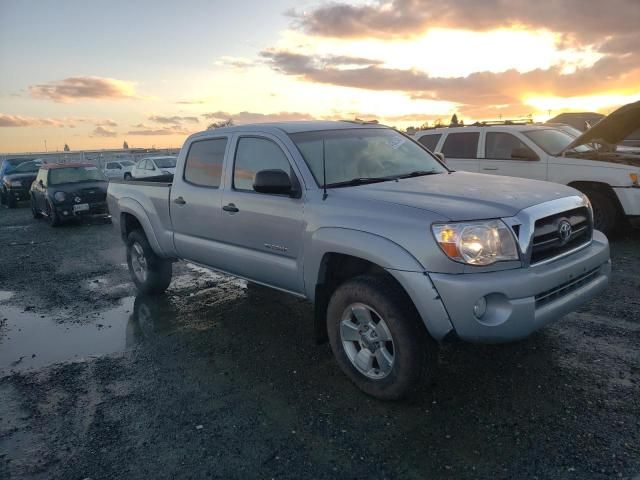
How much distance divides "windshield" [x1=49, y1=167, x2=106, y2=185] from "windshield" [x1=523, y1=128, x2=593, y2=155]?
36.0 feet

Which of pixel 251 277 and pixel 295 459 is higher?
pixel 251 277

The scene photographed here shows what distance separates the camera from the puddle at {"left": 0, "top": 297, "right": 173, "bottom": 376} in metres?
4.68

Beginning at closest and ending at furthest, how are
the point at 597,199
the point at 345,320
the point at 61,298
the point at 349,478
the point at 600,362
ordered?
the point at 349,478 → the point at 345,320 → the point at 600,362 → the point at 61,298 → the point at 597,199

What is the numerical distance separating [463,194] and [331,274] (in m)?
1.13

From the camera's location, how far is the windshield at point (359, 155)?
160 inches

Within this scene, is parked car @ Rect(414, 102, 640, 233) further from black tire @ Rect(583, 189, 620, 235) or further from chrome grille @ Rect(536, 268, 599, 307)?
chrome grille @ Rect(536, 268, 599, 307)

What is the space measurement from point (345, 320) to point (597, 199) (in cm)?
620

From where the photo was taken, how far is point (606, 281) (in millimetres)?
3756

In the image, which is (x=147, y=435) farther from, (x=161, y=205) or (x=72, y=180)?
(x=72, y=180)

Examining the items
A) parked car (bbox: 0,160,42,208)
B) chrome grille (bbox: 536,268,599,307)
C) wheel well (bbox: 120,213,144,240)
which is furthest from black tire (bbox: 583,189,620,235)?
parked car (bbox: 0,160,42,208)

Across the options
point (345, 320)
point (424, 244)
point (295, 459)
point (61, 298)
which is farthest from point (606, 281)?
point (61, 298)

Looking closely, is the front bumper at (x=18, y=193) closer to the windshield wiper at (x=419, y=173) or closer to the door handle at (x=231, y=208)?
the door handle at (x=231, y=208)

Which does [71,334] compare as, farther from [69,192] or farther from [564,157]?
[69,192]

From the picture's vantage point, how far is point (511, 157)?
8648 mm
